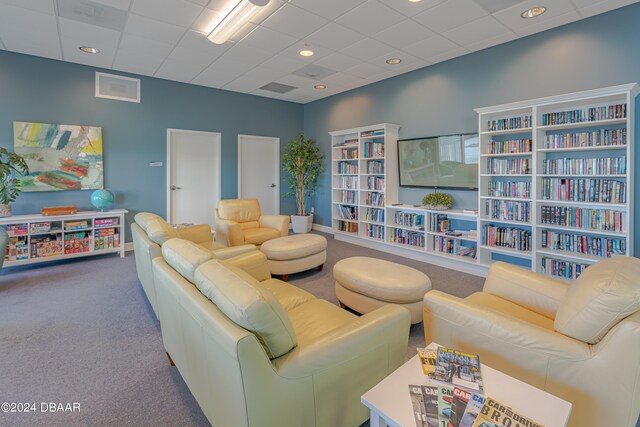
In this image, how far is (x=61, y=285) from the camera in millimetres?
3609

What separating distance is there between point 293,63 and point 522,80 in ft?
9.67

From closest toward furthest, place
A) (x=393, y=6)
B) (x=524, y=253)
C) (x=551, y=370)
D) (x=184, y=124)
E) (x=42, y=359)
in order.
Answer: (x=551, y=370) < (x=42, y=359) < (x=393, y=6) < (x=524, y=253) < (x=184, y=124)

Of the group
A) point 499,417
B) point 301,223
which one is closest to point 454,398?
point 499,417

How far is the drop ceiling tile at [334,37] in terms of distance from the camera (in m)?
3.55

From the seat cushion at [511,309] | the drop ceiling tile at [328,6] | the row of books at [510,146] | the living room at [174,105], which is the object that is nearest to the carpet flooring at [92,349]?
the living room at [174,105]

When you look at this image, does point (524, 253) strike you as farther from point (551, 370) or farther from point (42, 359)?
point (42, 359)

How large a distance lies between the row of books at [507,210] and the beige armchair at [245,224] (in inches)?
105

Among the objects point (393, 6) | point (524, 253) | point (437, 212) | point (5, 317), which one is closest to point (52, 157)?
point (5, 317)

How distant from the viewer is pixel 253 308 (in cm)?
115

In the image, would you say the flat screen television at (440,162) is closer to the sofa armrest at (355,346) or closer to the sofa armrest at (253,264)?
Result: the sofa armrest at (253,264)

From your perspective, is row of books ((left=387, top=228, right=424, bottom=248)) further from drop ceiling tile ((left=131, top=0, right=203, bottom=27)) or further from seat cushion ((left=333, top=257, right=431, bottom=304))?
drop ceiling tile ((left=131, top=0, right=203, bottom=27))

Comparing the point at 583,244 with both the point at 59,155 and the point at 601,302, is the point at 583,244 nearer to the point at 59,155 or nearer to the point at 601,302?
the point at 601,302

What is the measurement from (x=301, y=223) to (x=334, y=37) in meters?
3.65

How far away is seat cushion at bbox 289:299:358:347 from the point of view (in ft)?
5.67
